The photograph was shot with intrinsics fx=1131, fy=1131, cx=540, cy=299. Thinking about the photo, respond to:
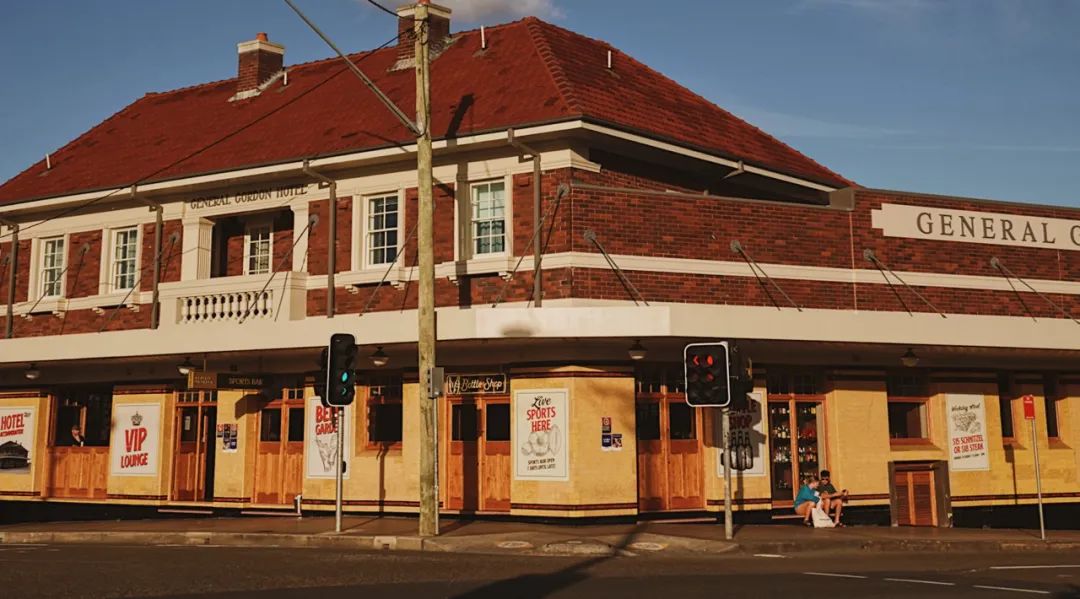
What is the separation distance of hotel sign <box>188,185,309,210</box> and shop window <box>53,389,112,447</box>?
4.95 metres

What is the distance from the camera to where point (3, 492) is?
25.4 m

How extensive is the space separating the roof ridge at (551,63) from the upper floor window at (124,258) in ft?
31.0

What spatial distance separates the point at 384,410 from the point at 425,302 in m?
4.73

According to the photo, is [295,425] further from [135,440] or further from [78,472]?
[78,472]

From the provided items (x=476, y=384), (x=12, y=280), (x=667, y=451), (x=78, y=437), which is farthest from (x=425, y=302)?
(x=12, y=280)

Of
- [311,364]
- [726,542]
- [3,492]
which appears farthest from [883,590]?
[3,492]

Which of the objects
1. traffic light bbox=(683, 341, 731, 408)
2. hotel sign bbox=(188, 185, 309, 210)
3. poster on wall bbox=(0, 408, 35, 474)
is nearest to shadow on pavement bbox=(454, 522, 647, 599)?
traffic light bbox=(683, 341, 731, 408)

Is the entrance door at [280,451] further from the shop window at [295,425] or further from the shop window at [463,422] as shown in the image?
the shop window at [463,422]

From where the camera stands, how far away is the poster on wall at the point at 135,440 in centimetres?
2356

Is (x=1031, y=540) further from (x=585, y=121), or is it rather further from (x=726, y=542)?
(x=585, y=121)

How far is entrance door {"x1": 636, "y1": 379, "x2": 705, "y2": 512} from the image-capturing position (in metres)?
19.5

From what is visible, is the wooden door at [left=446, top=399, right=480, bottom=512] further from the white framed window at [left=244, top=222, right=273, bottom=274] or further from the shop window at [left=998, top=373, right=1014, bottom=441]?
the shop window at [left=998, top=373, right=1014, bottom=441]

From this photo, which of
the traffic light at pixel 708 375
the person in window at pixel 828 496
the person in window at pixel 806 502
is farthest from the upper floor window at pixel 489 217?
the person in window at pixel 828 496

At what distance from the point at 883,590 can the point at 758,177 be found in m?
12.3
